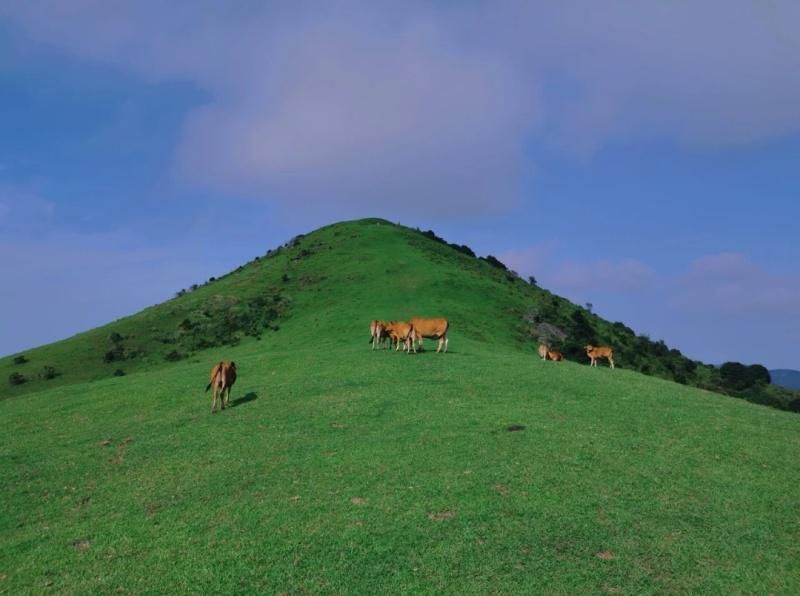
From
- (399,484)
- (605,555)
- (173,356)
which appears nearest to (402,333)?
(399,484)

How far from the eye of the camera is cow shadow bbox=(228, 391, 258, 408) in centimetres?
Result: 2553

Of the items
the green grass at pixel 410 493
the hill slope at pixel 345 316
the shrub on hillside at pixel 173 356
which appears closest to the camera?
the green grass at pixel 410 493

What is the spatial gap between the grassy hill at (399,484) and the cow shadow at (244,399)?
0.23 meters

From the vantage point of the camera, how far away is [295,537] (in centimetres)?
1341

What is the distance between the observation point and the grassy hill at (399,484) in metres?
12.3

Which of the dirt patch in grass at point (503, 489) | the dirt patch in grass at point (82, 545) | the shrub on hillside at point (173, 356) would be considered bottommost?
the dirt patch in grass at point (82, 545)

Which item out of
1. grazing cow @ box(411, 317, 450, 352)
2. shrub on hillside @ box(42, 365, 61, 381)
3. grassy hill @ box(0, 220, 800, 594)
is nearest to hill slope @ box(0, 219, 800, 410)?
shrub on hillside @ box(42, 365, 61, 381)

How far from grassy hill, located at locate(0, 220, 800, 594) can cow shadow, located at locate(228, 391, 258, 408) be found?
0.23m

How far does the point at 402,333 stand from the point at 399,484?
19.6 metres

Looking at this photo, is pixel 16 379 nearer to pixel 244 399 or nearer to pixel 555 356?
pixel 244 399

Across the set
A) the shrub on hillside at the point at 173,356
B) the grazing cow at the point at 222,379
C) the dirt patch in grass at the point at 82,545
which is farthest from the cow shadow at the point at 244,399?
the shrub on hillside at the point at 173,356

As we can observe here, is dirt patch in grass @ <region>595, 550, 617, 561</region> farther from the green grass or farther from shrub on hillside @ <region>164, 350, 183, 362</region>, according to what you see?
shrub on hillside @ <region>164, 350, 183, 362</region>

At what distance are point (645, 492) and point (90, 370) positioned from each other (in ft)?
156

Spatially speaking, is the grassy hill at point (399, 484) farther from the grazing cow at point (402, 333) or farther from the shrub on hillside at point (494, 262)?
the shrub on hillside at point (494, 262)
